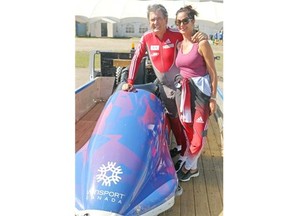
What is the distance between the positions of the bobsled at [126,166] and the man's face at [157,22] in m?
0.43

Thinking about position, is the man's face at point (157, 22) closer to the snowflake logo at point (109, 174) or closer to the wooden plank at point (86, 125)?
the snowflake logo at point (109, 174)

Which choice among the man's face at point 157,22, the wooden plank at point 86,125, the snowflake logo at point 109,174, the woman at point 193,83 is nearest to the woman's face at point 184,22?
the woman at point 193,83

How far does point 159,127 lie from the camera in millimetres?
2238

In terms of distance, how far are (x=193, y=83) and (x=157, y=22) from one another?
425mm

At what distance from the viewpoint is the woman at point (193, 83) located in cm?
218

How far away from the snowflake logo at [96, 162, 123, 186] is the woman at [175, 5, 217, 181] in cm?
67

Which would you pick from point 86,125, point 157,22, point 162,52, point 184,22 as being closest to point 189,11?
point 184,22

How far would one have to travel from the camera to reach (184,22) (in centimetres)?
215

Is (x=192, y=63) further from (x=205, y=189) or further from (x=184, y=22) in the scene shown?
(x=205, y=189)

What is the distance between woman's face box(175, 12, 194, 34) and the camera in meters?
2.13

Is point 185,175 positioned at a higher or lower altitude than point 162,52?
lower
